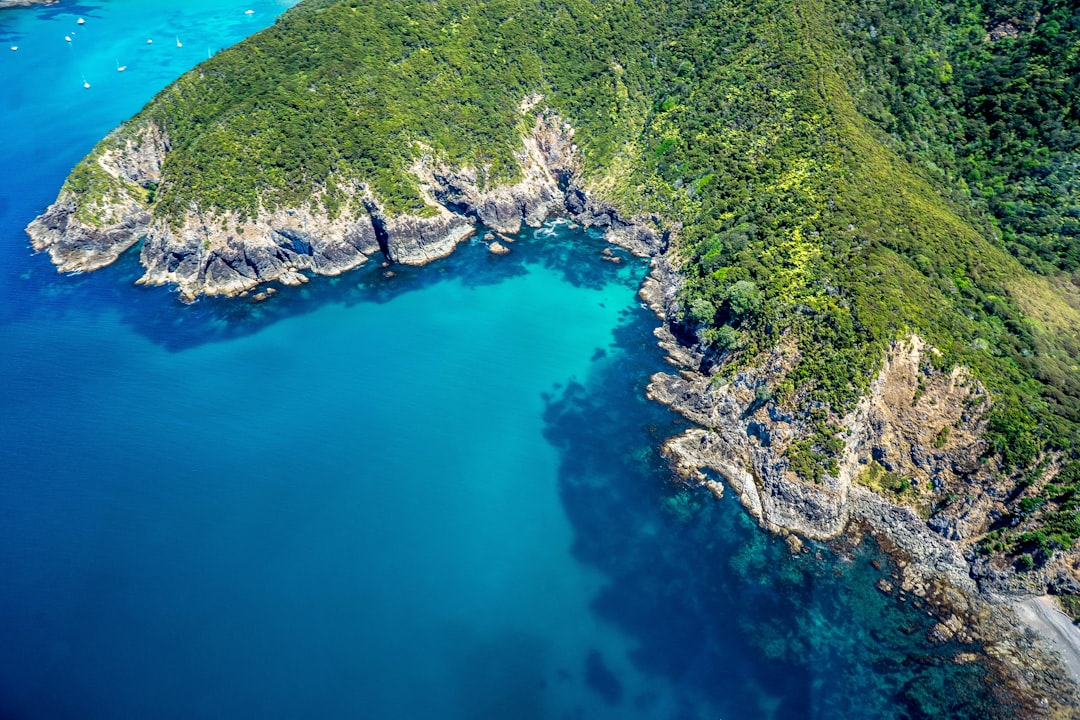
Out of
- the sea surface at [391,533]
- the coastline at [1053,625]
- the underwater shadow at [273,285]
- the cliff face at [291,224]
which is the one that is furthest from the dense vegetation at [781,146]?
the sea surface at [391,533]

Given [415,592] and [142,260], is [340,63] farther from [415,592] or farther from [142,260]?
[415,592]

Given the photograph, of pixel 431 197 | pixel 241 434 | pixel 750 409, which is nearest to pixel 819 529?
pixel 750 409

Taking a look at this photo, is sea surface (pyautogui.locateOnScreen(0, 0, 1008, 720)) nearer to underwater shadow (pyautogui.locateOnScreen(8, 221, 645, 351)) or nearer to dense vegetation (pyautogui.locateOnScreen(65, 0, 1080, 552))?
underwater shadow (pyautogui.locateOnScreen(8, 221, 645, 351))

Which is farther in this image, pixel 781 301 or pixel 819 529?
pixel 781 301

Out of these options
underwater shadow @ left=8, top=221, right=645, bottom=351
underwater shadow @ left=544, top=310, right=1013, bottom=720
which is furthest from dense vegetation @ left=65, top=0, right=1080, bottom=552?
underwater shadow @ left=544, top=310, right=1013, bottom=720

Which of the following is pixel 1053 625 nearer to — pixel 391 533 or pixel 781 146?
pixel 391 533

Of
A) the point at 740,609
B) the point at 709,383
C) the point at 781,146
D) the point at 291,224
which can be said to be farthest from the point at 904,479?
the point at 291,224
